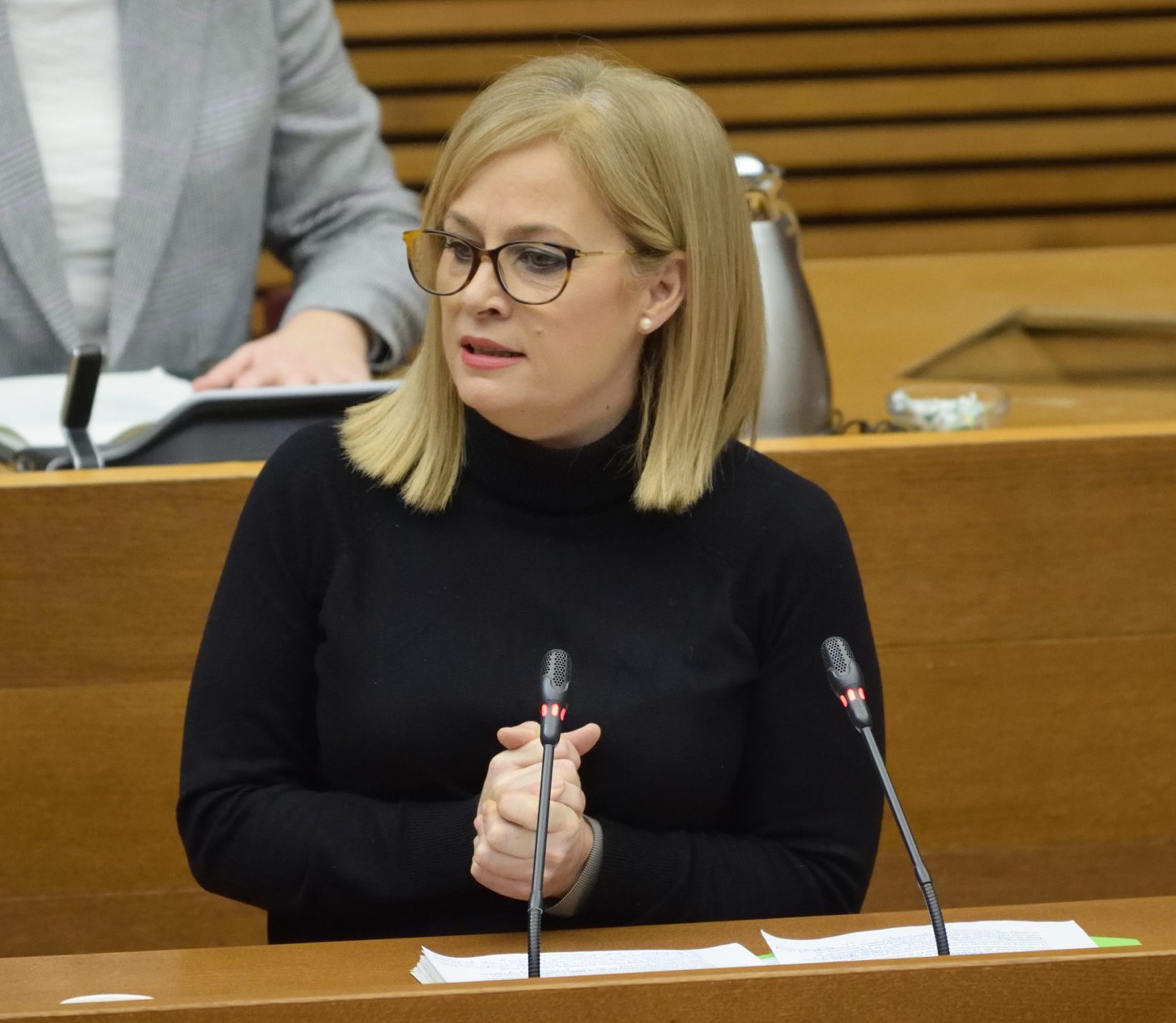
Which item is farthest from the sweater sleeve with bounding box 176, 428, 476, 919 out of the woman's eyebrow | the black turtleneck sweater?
the woman's eyebrow

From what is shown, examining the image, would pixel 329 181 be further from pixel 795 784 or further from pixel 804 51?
pixel 804 51

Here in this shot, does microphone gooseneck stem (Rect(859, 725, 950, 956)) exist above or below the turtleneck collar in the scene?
below

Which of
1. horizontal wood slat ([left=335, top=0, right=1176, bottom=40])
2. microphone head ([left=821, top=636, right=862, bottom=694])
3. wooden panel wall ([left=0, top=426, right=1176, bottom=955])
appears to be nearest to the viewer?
microphone head ([left=821, top=636, right=862, bottom=694])

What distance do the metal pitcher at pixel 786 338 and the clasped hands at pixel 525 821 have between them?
0.74 m

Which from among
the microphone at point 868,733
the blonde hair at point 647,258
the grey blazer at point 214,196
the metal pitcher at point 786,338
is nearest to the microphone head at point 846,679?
the microphone at point 868,733

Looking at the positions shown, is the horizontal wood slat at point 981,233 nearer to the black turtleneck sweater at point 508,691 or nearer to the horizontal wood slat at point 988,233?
the horizontal wood slat at point 988,233

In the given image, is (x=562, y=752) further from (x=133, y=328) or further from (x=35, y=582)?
(x=133, y=328)

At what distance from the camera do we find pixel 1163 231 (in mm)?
4113

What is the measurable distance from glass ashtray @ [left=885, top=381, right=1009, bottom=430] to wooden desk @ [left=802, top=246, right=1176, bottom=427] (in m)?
0.10

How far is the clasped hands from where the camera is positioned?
1140mm

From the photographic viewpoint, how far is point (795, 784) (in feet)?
4.42

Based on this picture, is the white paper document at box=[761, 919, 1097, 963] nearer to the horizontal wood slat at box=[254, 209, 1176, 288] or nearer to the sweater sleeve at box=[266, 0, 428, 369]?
the sweater sleeve at box=[266, 0, 428, 369]

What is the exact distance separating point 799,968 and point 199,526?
38.4 inches

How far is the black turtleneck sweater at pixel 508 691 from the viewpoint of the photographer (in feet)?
4.23
